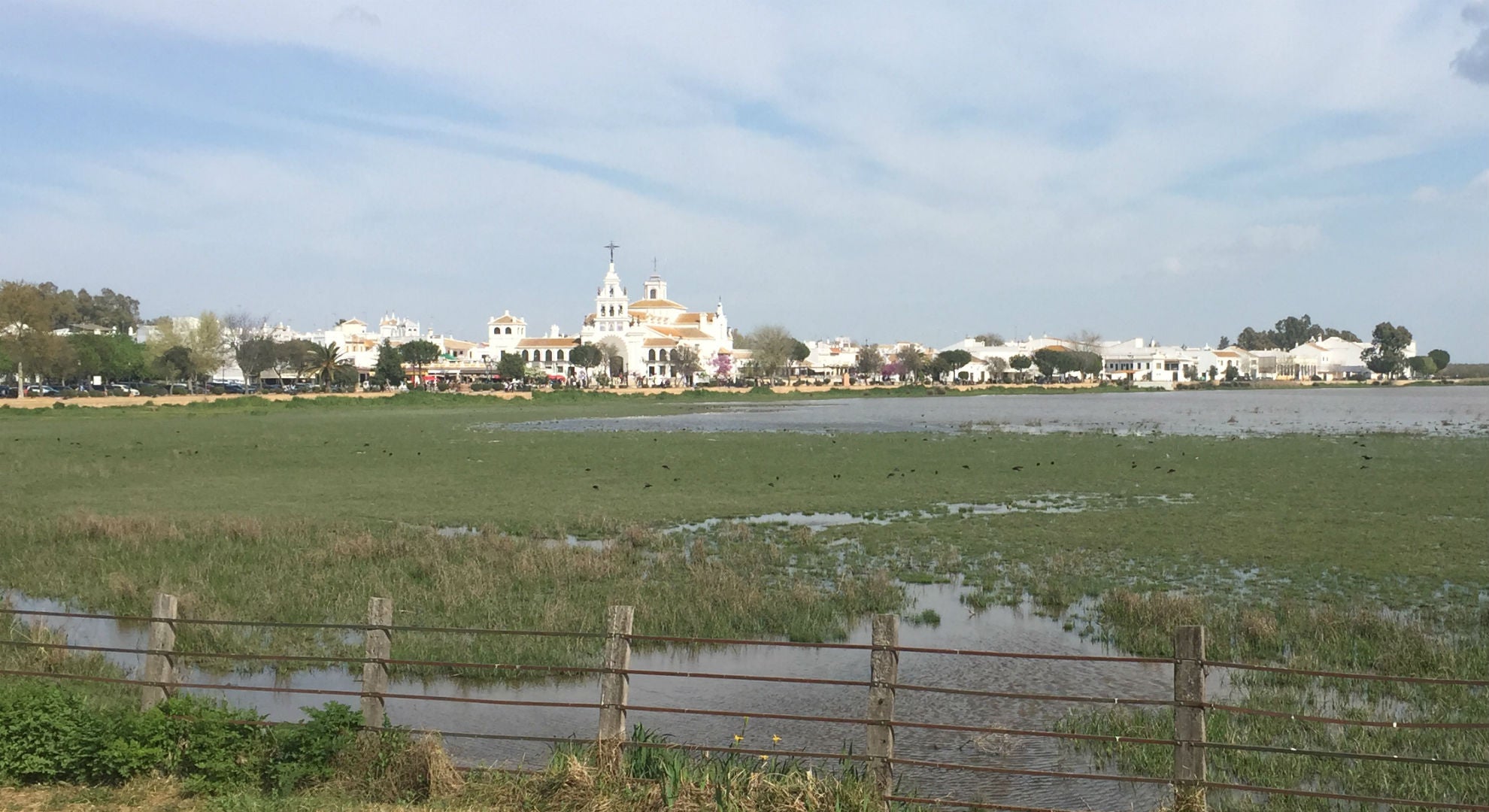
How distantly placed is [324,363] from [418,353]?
68.1 ft

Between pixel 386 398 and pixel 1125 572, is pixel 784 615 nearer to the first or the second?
pixel 1125 572

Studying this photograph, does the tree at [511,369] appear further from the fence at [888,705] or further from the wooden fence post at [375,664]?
the wooden fence post at [375,664]

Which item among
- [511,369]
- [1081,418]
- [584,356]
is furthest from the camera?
[584,356]

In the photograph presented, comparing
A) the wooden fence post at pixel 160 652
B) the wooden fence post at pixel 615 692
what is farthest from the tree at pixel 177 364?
the wooden fence post at pixel 615 692

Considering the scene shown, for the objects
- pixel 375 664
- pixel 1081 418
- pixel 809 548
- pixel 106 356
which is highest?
pixel 106 356

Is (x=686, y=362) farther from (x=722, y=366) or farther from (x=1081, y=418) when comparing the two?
(x=1081, y=418)

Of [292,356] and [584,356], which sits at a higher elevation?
[584,356]

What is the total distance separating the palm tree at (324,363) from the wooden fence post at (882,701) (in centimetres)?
13684

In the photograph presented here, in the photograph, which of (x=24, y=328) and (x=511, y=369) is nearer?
(x=24, y=328)

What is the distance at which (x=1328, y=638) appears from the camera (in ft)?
45.2

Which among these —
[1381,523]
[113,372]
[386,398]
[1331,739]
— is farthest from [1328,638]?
[113,372]

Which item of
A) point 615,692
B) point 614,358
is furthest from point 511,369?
point 615,692

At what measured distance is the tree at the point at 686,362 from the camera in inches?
7008

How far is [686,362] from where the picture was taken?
178m
